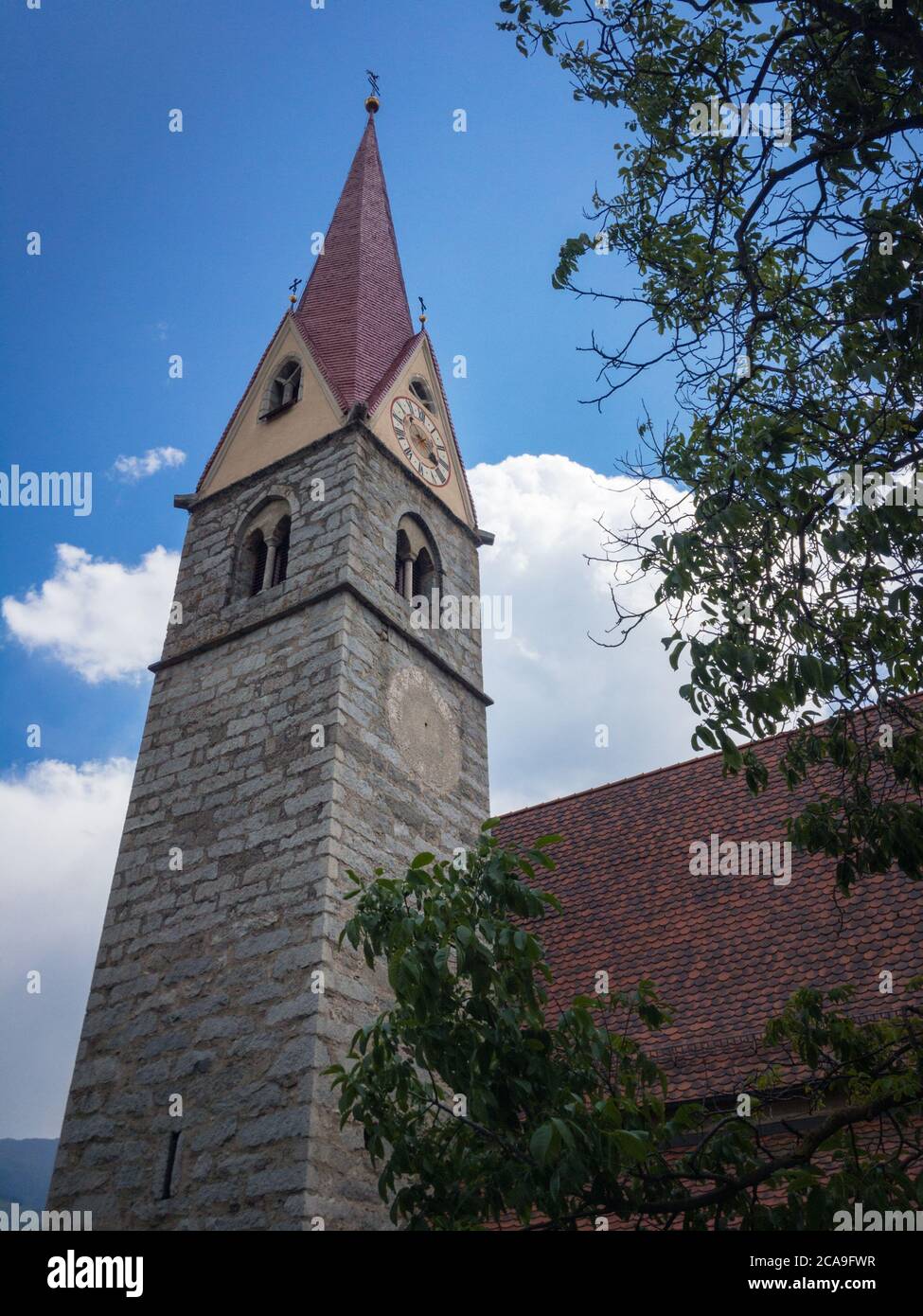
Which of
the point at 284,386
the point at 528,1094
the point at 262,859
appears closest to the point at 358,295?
the point at 284,386

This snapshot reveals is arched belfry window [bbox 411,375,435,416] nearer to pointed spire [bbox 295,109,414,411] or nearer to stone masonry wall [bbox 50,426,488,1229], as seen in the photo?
pointed spire [bbox 295,109,414,411]

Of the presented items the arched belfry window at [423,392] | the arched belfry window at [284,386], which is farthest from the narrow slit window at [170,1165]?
the arched belfry window at [423,392]

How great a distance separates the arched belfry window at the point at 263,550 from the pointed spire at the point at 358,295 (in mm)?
1309

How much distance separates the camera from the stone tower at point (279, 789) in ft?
24.5

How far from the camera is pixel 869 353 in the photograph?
4.51 m

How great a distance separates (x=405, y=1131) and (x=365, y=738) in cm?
463

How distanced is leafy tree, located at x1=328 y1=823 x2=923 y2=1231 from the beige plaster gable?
7.64 meters

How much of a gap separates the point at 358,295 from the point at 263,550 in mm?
4580

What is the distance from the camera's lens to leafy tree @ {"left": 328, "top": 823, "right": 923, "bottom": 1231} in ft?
13.6

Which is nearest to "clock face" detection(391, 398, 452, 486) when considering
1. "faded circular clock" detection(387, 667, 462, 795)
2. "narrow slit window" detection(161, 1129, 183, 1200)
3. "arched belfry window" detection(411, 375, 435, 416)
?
"arched belfry window" detection(411, 375, 435, 416)

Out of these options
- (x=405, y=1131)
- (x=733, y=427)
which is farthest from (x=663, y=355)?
(x=405, y=1131)

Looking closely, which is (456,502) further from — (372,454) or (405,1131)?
(405,1131)

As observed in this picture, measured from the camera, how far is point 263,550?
11492mm

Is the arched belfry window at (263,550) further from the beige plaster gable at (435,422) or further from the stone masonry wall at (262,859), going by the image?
the beige plaster gable at (435,422)
